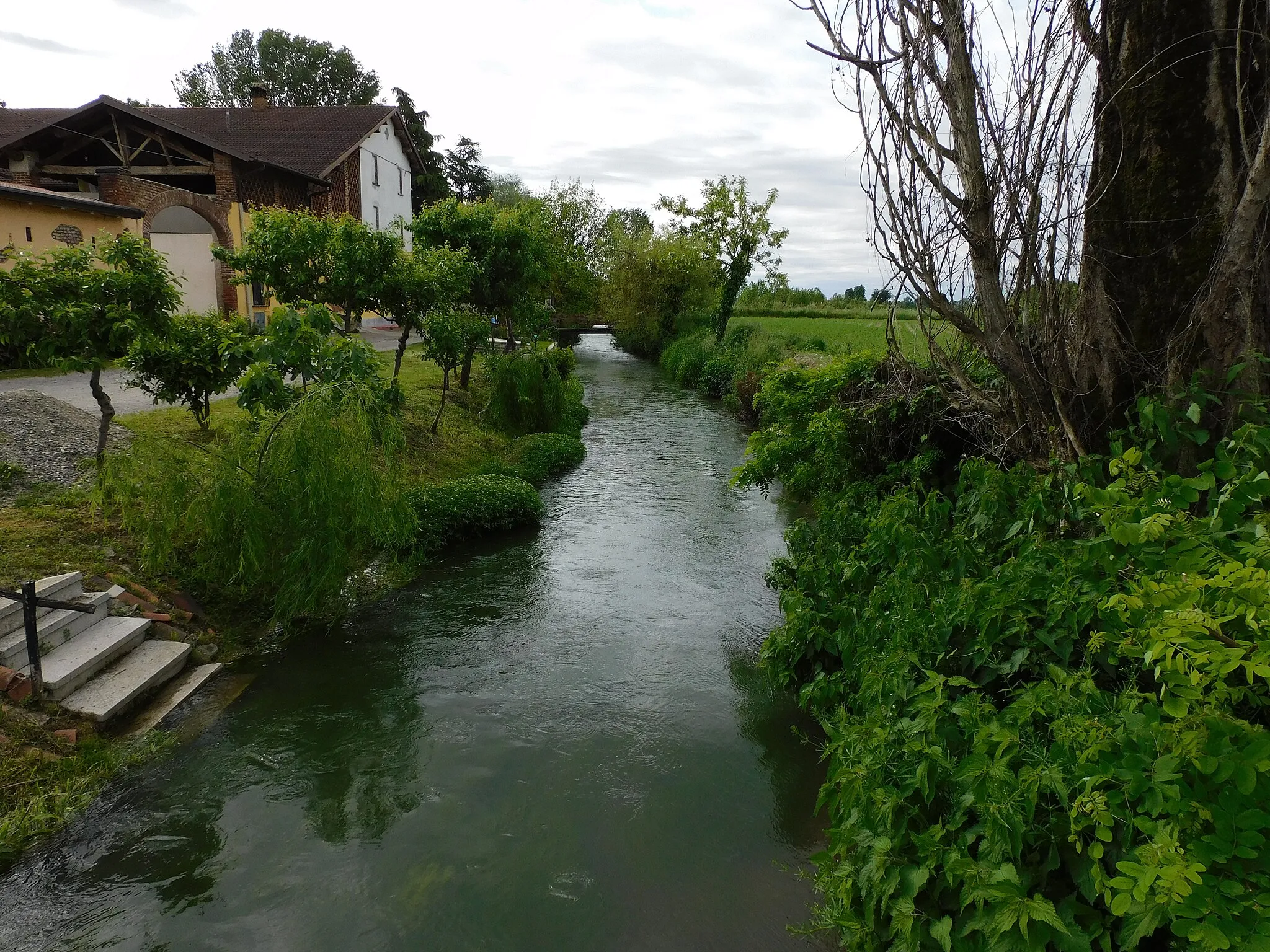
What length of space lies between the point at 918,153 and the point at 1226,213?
6.31ft

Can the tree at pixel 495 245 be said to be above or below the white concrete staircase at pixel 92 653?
above

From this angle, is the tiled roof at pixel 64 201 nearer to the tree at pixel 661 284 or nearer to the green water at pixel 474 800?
the green water at pixel 474 800

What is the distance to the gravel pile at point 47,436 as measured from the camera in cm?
927

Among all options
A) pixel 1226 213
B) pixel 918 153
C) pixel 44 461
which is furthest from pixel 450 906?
pixel 44 461

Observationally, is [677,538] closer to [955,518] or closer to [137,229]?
[955,518]

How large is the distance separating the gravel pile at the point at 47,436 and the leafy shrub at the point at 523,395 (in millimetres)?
8224

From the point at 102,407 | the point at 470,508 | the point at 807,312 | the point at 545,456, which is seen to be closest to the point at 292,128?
the point at 545,456

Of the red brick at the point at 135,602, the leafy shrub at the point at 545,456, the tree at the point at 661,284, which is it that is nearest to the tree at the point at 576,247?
the tree at the point at 661,284

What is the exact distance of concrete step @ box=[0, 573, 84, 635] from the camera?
21.6ft

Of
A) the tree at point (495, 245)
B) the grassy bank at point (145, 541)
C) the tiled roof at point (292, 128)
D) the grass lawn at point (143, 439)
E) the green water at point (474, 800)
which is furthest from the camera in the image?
the tiled roof at point (292, 128)

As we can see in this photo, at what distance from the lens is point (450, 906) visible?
517 cm

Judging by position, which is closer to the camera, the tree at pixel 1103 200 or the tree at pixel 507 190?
the tree at pixel 1103 200

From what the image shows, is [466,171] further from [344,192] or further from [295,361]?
[295,361]

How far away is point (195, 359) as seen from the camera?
10133 mm
